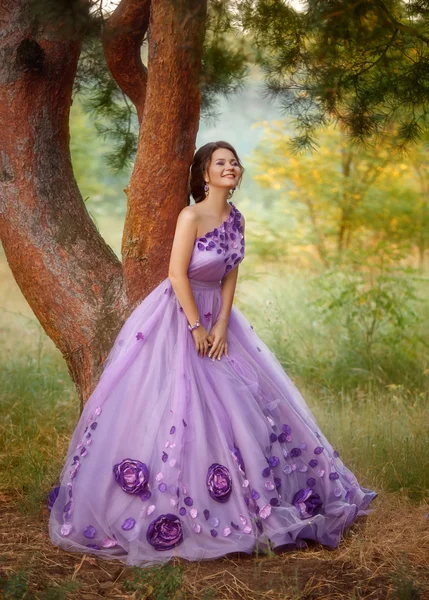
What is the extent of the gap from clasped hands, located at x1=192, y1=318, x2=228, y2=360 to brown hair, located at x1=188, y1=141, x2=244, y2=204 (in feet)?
2.47

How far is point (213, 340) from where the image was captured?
12.2 feet

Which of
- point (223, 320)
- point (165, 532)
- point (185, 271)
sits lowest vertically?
point (165, 532)

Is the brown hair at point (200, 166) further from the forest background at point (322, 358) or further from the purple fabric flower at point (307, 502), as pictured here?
the purple fabric flower at point (307, 502)

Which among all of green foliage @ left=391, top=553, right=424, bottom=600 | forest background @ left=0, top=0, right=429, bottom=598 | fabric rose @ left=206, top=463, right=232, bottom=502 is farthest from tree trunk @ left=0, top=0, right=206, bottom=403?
green foliage @ left=391, top=553, right=424, bottom=600

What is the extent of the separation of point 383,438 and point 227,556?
1.80 metres

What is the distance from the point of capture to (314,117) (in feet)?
13.7

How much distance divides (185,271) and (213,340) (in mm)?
390

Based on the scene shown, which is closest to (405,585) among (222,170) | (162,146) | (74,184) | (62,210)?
(222,170)

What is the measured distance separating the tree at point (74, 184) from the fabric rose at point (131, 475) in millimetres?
791

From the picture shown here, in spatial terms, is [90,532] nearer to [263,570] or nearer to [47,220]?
[263,570]

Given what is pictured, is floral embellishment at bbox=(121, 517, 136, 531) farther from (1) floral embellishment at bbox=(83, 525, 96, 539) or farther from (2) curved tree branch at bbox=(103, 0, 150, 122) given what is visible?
(2) curved tree branch at bbox=(103, 0, 150, 122)

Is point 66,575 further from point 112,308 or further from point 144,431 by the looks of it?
point 112,308

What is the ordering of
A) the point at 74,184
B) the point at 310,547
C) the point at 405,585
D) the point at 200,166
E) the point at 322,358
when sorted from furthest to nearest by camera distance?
the point at 322,358 → the point at 74,184 → the point at 200,166 → the point at 310,547 → the point at 405,585

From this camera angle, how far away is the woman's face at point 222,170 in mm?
3811
